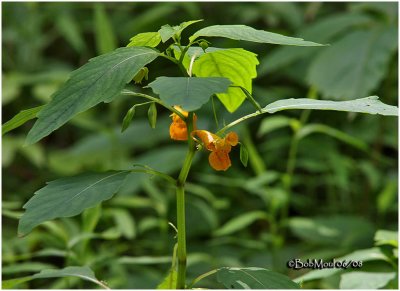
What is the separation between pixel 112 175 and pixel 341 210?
4.81 feet

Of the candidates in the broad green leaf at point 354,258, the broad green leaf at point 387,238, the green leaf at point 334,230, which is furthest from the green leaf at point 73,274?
the green leaf at point 334,230

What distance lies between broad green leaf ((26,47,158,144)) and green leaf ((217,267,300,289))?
0.86 feet

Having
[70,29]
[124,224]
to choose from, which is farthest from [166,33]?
[70,29]

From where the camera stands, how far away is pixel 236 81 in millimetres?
904

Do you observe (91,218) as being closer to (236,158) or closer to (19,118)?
(19,118)

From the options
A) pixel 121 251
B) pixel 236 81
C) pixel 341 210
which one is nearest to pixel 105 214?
pixel 121 251

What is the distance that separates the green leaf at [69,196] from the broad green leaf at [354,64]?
111 cm

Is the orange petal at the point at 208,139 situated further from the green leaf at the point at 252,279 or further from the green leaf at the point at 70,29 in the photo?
the green leaf at the point at 70,29

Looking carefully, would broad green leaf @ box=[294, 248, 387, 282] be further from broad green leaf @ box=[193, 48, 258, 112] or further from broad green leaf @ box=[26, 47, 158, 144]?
broad green leaf @ box=[26, 47, 158, 144]

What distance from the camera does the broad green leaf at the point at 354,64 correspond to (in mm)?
1817

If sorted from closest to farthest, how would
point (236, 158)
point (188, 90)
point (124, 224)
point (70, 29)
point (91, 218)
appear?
point (188, 90) → point (91, 218) → point (124, 224) → point (236, 158) → point (70, 29)

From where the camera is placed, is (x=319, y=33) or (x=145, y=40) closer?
(x=145, y=40)

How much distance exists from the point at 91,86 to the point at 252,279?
0.98 feet

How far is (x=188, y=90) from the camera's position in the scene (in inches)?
27.1
